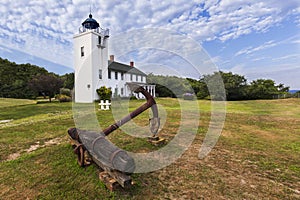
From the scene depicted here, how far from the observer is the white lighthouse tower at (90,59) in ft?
64.7

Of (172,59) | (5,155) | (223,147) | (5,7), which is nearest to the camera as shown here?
(5,155)

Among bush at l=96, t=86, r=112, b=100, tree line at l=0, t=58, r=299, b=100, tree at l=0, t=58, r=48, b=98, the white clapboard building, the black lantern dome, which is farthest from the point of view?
tree at l=0, t=58, r=48, b=98

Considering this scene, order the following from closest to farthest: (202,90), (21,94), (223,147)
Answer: (223,147), (202,90), (21,94)

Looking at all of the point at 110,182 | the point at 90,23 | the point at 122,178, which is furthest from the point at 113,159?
the point at 90,23

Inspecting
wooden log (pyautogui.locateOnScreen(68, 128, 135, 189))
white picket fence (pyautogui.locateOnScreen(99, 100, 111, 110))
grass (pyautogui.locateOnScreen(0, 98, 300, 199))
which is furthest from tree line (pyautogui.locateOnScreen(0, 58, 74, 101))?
wooden log (pyautogui.locateOnScreen(68, 128, 135, 189))

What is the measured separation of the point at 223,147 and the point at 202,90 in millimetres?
23101

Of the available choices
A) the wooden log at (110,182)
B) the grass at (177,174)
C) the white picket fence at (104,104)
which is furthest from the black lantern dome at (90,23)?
the wooden log at (110,182)

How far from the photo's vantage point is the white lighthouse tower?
64.7 ft

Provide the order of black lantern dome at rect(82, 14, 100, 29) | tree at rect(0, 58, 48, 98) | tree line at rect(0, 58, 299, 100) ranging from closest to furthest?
black lantern dome at rect(82, 14, 100, 29) < tree line at rect(0, 58, 299, 100) < tree at rect(0, 58, 48, 98)

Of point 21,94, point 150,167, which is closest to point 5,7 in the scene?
point 150,167

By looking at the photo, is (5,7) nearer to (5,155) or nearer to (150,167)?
(5,155)

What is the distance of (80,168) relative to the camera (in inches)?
137

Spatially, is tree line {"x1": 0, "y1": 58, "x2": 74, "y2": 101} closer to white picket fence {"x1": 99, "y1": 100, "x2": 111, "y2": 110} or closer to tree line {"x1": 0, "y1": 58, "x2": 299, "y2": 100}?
tree line {"x1": 0, "y1": 58, "x2": 299, "y2": 100}

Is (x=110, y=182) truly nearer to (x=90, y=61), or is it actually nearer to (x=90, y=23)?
(x=90, y=61)
